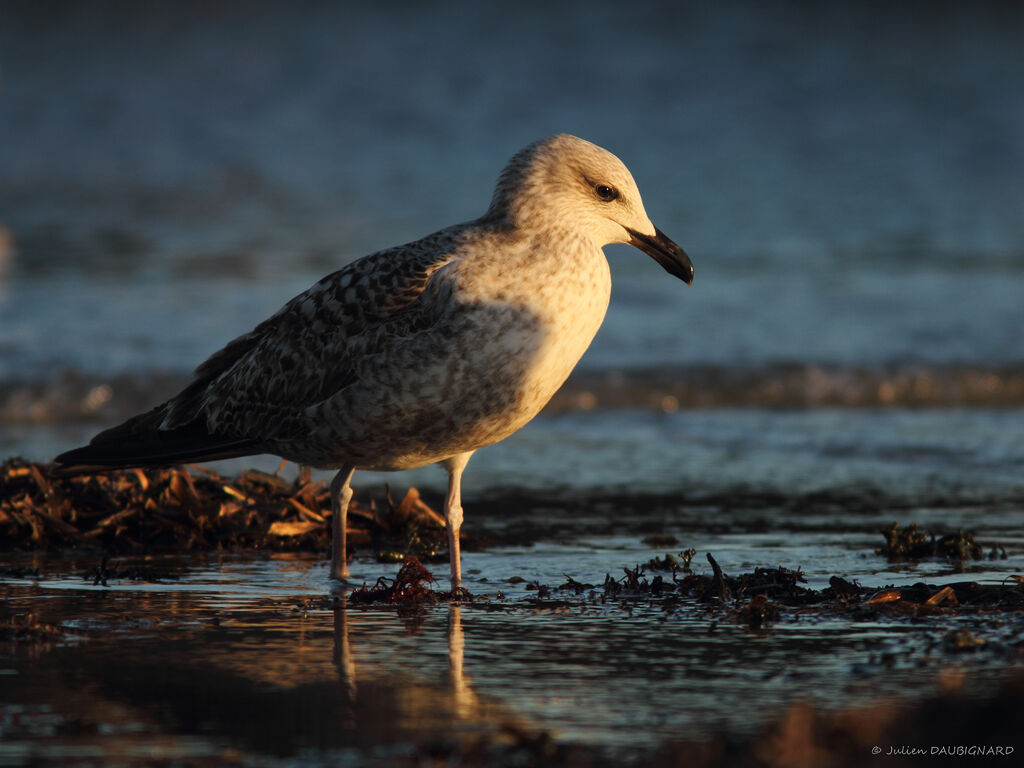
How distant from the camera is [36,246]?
16516mm

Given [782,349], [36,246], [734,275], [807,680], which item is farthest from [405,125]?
[807,680]

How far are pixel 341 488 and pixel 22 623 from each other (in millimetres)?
1522

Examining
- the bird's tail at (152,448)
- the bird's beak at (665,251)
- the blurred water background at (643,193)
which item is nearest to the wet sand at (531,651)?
the bird's tail at (152,448)

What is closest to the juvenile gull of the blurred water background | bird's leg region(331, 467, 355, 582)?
bird's leg region(331, 467, 355, 582)

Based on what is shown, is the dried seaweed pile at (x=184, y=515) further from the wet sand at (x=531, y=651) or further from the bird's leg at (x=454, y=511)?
the bird's leg at (x=454, y=511)

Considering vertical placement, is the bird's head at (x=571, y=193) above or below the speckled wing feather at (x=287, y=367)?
above

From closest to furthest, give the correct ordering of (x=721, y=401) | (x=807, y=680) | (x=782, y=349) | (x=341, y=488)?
1. (x=807, y=680)
2. (x=341, y=488)
3. (x=721, y=401)
4. (x=782, y=349)

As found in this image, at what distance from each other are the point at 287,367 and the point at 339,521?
26.8 inches

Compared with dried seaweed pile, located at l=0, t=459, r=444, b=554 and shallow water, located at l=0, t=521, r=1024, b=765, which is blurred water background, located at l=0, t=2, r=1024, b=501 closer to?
dried seaweed pile, located at l=0, t=459, r=444, b=554

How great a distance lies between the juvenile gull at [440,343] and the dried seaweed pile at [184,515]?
40 cm

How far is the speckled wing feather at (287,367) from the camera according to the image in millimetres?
5312

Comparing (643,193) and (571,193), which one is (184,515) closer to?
(571,193)

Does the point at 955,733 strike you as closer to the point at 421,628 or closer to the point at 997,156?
the point at 421,628

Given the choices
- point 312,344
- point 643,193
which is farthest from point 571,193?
point 643,193
